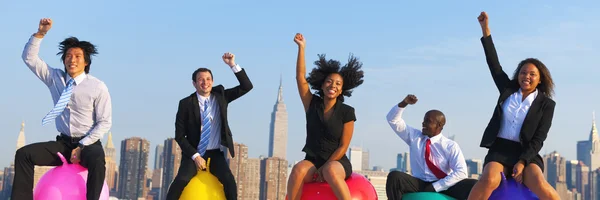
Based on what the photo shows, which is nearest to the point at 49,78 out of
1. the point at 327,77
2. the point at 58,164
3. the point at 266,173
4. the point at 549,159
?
the point at 58,164

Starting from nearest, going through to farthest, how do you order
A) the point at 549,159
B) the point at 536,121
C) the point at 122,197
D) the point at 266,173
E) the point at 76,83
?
the point at 536,121 → the point at 76,83 → the point at 266,173 → the point at 122,197 → the point at 549,159

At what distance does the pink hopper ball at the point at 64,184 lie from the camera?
10109 millimetres

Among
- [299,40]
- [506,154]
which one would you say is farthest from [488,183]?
[299,40]

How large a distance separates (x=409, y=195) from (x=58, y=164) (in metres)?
4.16

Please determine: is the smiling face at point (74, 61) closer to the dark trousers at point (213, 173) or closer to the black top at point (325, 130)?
the dark trousers at point (213, 173)

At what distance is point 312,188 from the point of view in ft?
33.4

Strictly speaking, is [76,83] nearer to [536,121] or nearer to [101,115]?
[101,115]

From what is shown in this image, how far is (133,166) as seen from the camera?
491 ft

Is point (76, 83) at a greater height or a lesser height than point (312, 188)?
greater

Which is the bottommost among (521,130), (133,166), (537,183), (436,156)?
(133,166)

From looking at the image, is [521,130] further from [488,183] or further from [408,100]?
[408,100]

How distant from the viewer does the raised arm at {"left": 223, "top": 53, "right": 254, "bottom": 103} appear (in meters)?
11.0

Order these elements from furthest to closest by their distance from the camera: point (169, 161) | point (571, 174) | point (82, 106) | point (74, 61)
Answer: point (571, 174), point (169, 161), point (74, 61), point (82, 106)

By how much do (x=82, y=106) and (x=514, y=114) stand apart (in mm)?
5017
